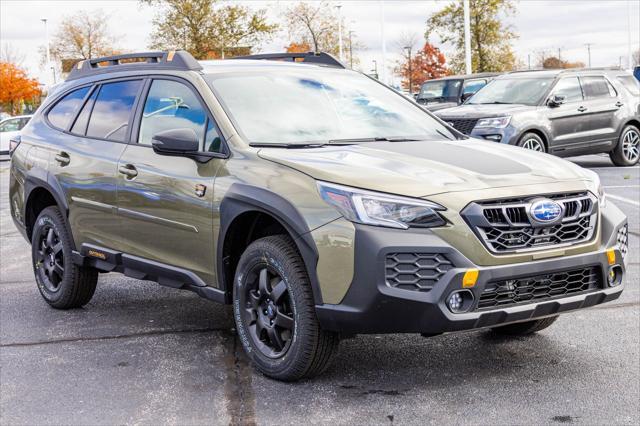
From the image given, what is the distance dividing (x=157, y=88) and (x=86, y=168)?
0.82 meters

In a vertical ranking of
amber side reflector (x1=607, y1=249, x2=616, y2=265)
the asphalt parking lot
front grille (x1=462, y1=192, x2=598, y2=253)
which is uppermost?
front grille (x1=462, y1=192, x2=598, y2=253)

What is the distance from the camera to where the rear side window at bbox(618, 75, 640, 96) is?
17000mm

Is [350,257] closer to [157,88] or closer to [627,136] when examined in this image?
[157,88]

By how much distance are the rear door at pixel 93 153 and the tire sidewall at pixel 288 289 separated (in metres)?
Result: 1.38

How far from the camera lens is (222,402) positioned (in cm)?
446

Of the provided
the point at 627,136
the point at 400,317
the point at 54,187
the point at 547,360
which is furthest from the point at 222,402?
the point at 627,136

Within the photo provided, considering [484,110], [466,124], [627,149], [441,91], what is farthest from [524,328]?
[441,91]

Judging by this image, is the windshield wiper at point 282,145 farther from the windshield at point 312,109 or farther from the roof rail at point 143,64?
the roof rail at point 143,64

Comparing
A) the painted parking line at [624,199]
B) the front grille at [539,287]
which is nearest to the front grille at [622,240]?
the front grille at [539,287]

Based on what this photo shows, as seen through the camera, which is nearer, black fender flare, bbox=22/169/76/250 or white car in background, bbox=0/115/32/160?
black fender flare, bbox=22/169/76/250

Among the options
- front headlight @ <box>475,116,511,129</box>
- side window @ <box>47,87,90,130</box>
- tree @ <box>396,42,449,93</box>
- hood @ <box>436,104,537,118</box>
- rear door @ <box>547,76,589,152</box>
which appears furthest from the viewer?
tree @ <box>396,42,449,93</box>

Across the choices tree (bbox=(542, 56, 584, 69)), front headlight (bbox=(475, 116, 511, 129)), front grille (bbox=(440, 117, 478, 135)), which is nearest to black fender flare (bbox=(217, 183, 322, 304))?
front headlight (bbox=(475, 116, 511, 129))

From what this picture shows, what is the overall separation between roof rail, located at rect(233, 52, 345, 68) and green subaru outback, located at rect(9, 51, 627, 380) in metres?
0.02

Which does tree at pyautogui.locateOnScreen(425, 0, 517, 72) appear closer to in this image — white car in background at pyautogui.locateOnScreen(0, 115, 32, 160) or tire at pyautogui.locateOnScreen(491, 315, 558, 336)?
white car in background at pyautogui.locateOnScreen(0, 115, 32, 160)
